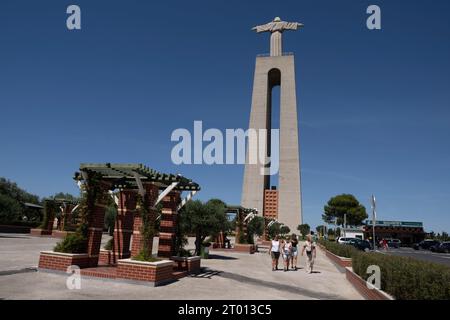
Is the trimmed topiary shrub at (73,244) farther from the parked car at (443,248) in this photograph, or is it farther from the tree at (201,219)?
the parked car at (443,248)

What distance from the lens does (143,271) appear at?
10695 mm

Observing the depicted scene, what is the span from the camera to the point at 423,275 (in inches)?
298

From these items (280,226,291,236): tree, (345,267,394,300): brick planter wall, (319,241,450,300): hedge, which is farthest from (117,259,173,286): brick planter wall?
(280,226,291,236): tree

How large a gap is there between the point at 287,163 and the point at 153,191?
59.7 metres

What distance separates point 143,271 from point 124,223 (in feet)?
14.5

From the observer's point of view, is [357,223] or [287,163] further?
[357,223]

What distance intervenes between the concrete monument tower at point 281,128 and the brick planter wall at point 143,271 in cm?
5806

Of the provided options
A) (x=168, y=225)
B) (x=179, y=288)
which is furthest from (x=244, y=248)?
(x=179, y=288)

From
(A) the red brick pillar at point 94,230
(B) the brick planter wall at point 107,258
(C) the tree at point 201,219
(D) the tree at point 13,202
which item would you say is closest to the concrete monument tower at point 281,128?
(D) the tree at point 13,202

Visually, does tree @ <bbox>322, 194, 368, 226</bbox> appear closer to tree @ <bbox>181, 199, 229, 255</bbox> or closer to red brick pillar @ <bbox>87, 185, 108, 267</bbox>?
tree @ <bbox>181, 199, 229, 255</bbox>

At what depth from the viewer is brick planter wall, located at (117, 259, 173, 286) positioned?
34.7ft

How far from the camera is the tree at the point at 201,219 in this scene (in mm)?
21547
